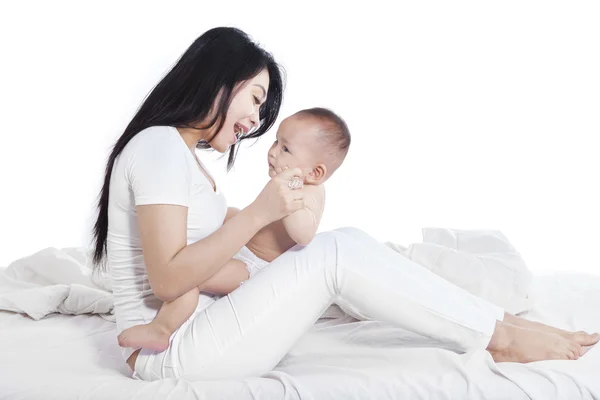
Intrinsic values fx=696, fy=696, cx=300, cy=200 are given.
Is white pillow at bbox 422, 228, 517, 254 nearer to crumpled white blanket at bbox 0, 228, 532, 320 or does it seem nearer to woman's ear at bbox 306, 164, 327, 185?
crumpled white blanket at bbox 0, 228, 532, 320

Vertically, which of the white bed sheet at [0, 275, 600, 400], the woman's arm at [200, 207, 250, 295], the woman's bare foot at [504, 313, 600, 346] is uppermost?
the woman's arm at [200, 207, 250, 295]

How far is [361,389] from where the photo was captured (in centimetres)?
168

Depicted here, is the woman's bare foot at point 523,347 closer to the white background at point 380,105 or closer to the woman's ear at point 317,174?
the woman's ear at point 317,174

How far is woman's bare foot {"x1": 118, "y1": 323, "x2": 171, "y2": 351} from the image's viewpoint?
167cm

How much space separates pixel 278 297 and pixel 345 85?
284 cm

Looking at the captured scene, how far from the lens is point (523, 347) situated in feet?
6.10

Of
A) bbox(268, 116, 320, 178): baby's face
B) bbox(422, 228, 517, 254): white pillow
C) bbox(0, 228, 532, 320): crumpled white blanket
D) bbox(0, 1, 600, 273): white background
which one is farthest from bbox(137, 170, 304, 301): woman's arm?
bbox(0, 1, 600, 273): white background

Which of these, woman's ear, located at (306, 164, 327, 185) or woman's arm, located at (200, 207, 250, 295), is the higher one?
woman's ear, located at (306, 164, 327, 185)

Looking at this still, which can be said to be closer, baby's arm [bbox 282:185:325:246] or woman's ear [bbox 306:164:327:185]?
baby's arm [bbox 282:185:325:246]

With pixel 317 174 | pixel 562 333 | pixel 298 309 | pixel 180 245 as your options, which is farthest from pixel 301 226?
pixel 562 333

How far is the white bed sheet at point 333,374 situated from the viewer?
5.40 feet

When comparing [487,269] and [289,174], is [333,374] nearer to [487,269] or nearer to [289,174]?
[289,174]

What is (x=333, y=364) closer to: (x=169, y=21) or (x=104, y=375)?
(x=104, y=375)

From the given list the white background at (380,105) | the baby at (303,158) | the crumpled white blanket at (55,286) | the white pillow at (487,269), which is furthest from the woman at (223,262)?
the white background at (380,105)
